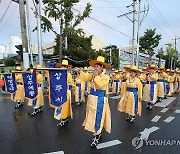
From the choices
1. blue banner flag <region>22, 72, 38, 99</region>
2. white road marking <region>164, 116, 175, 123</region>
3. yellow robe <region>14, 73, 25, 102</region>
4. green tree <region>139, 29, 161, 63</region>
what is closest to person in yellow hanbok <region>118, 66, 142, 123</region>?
white road marking <region>164, 116, 175, 123</region>

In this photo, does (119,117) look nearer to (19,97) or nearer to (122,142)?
(122,142)

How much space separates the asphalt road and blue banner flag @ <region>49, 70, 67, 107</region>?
78 cm

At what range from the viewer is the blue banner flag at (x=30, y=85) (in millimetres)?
6344

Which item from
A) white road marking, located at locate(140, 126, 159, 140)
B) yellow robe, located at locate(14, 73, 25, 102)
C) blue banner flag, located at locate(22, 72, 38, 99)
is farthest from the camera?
yellow robe, located at locate(14, 73, 25, 102)

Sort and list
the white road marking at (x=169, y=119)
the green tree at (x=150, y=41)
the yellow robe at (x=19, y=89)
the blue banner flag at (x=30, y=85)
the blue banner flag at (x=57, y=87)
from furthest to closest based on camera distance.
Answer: the green tree at (x=150, y=41) → the yellow robe at (x=19, y=89) → the blue banner flag at (x=30, y=85) → the white road marking at (x=169, y=119) → the blue banner flag at (x=57, y=87)

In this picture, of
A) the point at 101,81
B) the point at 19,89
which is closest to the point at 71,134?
the point at 101,81

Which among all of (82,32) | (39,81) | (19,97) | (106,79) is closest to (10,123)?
(39,81)

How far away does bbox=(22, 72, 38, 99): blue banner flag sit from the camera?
634cm

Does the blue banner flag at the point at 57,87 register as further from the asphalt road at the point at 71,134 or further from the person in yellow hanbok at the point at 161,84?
the person in yellow hanbok at the point at 161,84

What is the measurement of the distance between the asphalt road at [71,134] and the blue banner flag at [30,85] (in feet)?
2.52

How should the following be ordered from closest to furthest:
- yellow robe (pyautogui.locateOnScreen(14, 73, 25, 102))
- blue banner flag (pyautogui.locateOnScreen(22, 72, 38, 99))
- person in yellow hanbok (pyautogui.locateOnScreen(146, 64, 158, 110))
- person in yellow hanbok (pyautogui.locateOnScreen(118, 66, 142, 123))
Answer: person in yellow hanbok (pyautogui.locateOnScreen(118, 66, 142, 123))
blue banner flag (pyautogui.locateOnScreen(22, 72, 38, 99))
yellow robe (pyautogui.locateOnScreen(14, 73, 25, 102))
person in yellow hanbok (pyautogui.locateOnScreen(146, 64, 158, 110))

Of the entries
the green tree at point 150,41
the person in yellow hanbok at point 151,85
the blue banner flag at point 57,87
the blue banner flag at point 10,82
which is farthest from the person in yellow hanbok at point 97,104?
the green tree at point 150,41

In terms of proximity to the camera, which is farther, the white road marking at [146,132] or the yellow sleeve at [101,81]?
the white road marking at [146,132]

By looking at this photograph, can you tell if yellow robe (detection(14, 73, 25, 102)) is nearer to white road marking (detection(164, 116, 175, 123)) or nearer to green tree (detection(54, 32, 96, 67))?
white road marking (detection(164, 116, 175, 123))
